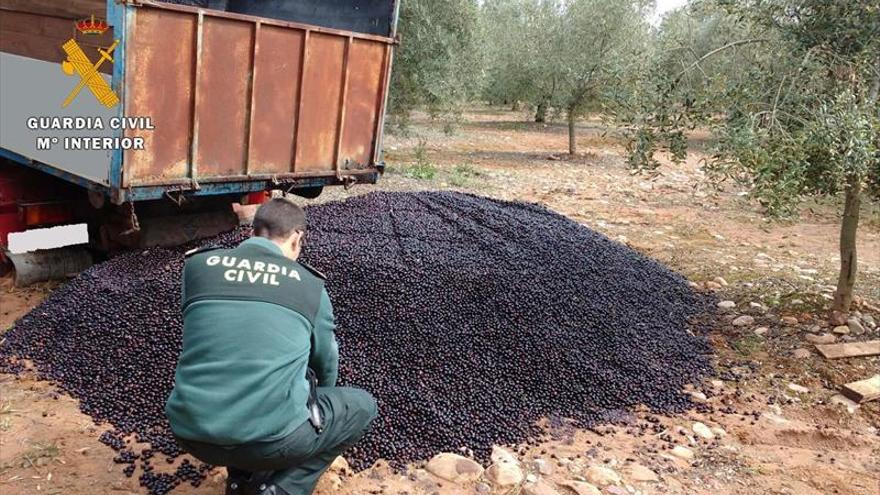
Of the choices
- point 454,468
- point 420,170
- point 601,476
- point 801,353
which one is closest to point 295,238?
point 454,468

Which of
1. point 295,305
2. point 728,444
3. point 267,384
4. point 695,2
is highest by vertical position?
point 695,2

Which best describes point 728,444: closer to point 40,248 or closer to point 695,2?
point 695,2

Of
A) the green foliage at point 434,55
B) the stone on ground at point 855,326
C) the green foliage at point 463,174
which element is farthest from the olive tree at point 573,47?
the stone on ground at point 855,326

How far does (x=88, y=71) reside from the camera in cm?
495

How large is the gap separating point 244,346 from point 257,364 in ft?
0.31

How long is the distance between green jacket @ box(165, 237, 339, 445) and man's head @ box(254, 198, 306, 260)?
0.32 feet

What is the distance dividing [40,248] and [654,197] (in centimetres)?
1046

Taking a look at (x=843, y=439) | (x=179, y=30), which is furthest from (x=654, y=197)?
(x=179, y=30)

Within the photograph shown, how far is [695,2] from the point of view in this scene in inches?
247

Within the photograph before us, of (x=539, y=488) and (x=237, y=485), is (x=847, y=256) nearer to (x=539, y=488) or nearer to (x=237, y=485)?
(x=539, y=488)

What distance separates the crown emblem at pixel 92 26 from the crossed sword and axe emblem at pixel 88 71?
4.9 inches

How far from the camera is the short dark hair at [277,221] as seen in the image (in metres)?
3.22

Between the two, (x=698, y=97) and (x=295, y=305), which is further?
(x=698, y=97)

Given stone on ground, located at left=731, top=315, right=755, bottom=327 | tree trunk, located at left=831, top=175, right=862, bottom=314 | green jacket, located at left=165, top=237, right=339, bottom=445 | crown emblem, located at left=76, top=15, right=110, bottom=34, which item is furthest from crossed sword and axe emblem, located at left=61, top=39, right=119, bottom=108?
tree trunk, located at left=831, top=175, right=862, bottom=314
